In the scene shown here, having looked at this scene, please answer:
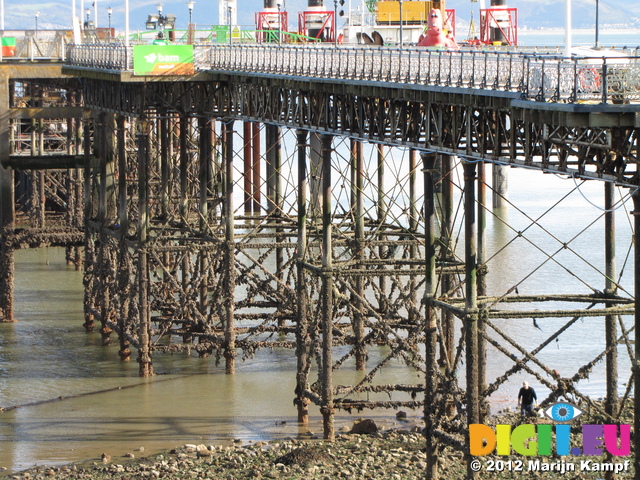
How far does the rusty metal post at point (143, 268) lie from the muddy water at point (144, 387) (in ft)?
1.87

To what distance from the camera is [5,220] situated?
42500 millimetres

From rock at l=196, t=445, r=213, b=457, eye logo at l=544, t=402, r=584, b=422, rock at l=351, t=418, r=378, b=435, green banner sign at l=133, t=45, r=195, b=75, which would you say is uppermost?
green banner sign at l=133, t=45, r=195, b=75

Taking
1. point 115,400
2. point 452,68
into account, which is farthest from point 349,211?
point 452,68

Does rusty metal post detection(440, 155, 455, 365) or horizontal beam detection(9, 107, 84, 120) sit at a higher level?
horizontal beam detection(9, 107, 84, 120)

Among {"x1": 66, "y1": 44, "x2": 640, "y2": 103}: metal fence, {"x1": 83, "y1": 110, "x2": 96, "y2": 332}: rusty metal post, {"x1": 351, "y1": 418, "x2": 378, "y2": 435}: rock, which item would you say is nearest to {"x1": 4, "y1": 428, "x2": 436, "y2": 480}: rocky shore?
{"x1": 351, "y1": 418, "x2": 378, "y2": 435}: rock

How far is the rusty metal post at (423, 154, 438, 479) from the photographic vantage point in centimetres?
2442

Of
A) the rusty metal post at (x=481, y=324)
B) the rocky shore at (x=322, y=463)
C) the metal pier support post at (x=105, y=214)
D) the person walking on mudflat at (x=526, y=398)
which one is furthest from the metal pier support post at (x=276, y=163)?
the person walking on mudflat at (x=526, y=398)

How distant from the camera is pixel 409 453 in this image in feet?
86.1

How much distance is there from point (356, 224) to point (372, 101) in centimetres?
674

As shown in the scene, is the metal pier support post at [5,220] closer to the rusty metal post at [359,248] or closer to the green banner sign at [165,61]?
the green banner sign at [165,61]

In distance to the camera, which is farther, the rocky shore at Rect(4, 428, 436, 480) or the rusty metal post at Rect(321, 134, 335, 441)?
the rusty metal post at Rect(321, 134, 335, 441)

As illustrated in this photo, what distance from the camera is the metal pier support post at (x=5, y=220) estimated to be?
41656mm

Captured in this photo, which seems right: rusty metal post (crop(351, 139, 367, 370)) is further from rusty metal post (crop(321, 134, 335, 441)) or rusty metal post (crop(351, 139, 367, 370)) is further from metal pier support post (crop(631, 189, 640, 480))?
metal pier support post (crop(631, 189, 640, 480))

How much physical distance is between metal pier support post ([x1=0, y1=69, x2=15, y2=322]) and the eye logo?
2033cm
